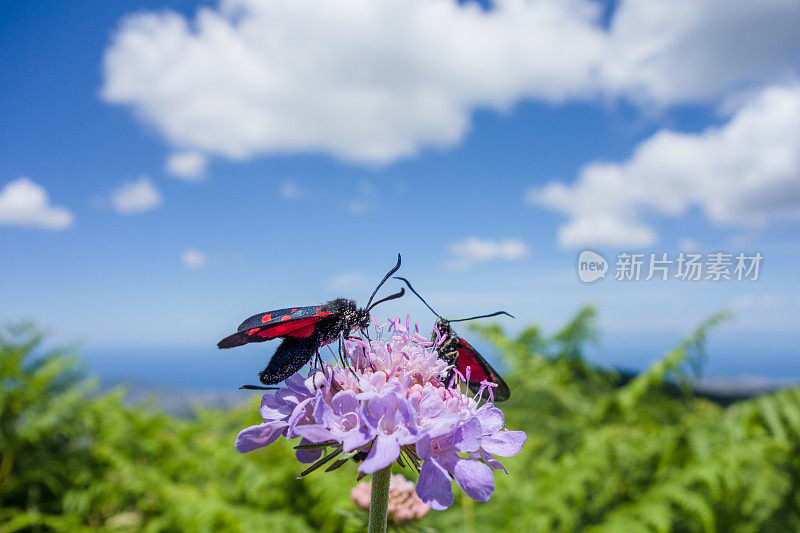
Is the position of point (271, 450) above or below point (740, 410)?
below

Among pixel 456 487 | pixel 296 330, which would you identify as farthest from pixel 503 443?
pixel 456 487

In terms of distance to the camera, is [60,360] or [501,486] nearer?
[501,486]

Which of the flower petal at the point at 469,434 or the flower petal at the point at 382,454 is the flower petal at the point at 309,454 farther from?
the flower petal at the point at 469,434

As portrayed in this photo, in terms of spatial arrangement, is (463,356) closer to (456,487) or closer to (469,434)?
(469,434)

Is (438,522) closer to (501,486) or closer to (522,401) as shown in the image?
(501,486)

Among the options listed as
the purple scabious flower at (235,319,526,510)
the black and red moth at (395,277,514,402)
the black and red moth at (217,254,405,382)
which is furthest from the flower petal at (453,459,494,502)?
the black and red moth at (217,254,405,382)

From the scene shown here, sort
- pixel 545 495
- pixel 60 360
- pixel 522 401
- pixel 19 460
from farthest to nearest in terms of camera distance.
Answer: pixel 522 401 → pixel 60 360 → pixel 19 460 → pixel 545 495

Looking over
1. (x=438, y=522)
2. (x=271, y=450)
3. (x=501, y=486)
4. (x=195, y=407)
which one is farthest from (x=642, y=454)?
(x=195, y=407)
